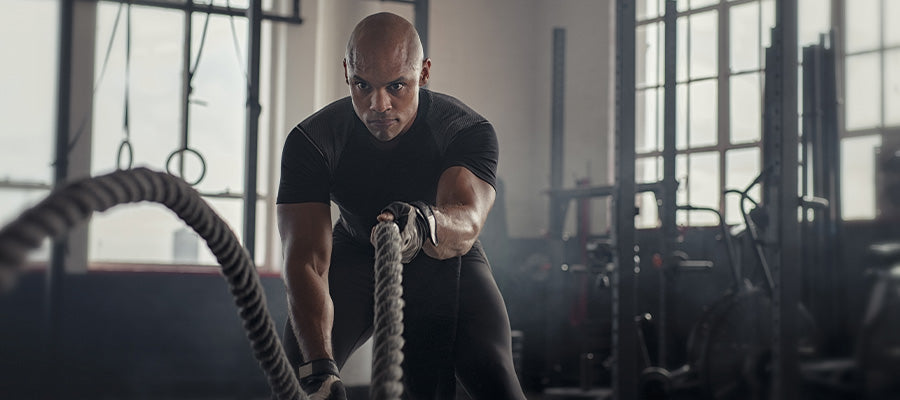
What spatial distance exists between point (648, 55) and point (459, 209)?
576 centimetres

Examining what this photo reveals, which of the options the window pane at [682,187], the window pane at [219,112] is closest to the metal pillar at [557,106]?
the window pane at [682,187]

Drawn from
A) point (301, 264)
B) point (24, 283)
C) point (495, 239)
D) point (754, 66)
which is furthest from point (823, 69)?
point (24, 283)

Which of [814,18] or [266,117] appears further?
[266,117]

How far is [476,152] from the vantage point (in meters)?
2.13

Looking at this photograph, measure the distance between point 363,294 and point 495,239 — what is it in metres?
4.72

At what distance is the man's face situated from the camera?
1.96 m

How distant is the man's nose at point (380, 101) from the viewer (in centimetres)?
198

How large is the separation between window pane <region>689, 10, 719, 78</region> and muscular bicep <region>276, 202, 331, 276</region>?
202 inches

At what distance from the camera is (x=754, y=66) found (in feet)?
20.8

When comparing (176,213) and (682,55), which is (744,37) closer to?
(682,55)

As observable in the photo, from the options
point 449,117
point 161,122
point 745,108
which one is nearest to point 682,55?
point 745,108

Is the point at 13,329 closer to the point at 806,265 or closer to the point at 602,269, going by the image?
the point at 602,269

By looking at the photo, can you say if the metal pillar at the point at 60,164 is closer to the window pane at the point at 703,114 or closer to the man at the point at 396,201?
the man at the point at 396,201

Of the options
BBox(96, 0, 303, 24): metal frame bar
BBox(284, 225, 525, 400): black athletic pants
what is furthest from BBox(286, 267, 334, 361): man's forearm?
BBox(96, 0, 303, 24): metal frame bar
